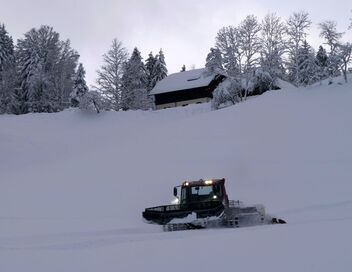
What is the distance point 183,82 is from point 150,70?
1631 cm

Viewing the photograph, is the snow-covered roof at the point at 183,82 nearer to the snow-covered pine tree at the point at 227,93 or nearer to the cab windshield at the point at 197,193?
the snow-covered pine tree at the point at 227,93

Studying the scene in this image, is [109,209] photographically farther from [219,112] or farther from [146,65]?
[146,65]

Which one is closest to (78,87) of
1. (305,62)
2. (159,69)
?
(159,69)

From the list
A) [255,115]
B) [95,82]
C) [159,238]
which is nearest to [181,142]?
[255,115]

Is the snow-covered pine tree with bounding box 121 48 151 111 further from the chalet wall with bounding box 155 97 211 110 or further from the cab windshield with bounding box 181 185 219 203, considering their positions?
the cab windshield with bounding box 181 185 219 203

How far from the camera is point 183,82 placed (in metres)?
64.6

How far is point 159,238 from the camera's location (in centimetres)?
1136

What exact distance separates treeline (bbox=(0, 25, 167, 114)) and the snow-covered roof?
3.03 meters

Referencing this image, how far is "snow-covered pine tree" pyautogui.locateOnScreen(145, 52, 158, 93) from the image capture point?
253ft

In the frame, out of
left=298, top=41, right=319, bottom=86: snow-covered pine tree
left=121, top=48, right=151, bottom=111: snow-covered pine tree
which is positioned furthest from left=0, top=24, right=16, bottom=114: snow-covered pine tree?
left=298, top=41, right=319, bottom=86: snow-covered pine tree

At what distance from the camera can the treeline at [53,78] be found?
A: 184 feet

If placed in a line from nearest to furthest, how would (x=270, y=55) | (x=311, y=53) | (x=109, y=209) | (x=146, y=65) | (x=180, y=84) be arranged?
1. (x=109, y=209)
2. (x=270, y=55)
3. (x=311, y=53)
4. (x=180, y=84)
5. (x=146, y=65)

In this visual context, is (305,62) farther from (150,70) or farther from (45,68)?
(45,68)

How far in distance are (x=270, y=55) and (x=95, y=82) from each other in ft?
74.9
